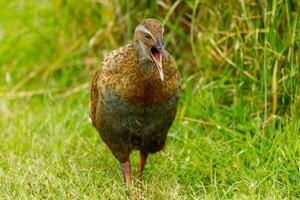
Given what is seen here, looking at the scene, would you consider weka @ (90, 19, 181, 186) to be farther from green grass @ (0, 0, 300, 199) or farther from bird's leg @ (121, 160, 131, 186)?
green grass @ (0, 0, 300, 199)

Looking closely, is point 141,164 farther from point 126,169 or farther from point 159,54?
point 159,54

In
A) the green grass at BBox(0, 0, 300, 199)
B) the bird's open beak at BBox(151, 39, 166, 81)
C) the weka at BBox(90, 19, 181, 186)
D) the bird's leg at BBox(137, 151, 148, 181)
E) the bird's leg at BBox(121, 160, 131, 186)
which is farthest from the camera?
the bird's leg at BBox(137, 151, 148, 181)

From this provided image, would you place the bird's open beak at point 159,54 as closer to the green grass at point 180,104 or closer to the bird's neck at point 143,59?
the bird's neck at point 143,59

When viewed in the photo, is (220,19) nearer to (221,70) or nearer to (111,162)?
(221,70)

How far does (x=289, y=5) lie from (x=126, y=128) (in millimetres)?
1593

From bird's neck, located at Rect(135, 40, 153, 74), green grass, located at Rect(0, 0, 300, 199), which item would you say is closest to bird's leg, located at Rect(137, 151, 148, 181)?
green grass, located at Rect(0, 0, 300, 199)

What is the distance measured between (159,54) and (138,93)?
10.6 inches

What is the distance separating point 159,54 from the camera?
4316 mm

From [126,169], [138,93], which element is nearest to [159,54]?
[138,93]

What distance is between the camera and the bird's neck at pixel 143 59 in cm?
439

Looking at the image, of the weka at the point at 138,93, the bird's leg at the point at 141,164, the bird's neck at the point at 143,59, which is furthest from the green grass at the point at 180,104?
the bird's neck at the point at 143,59

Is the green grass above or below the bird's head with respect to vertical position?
below

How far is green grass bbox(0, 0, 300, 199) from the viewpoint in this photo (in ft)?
15.3

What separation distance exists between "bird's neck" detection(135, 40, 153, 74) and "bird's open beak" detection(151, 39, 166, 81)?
2.2 inches
